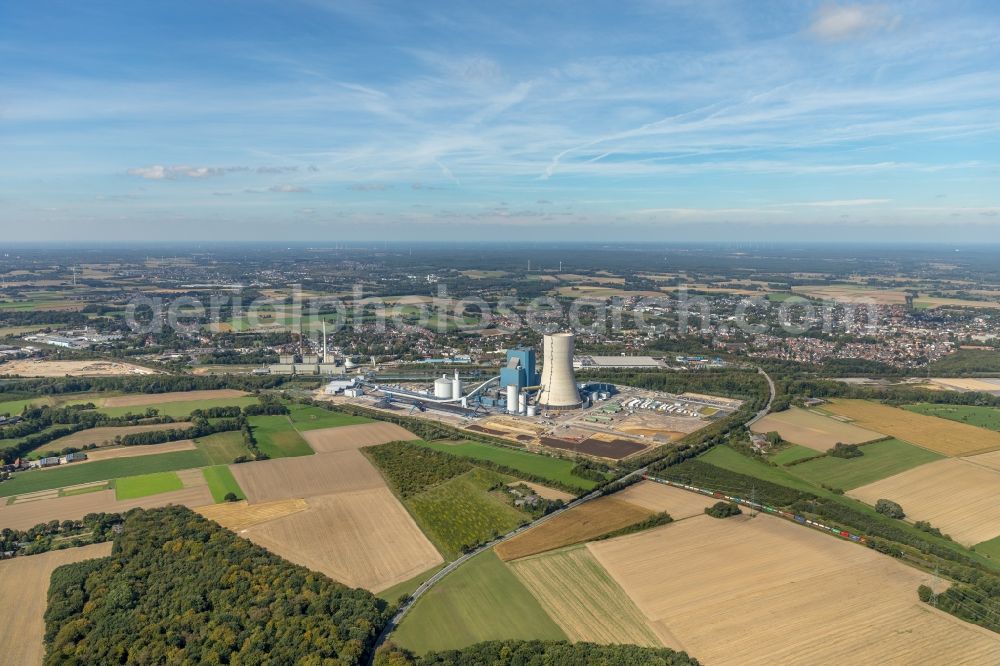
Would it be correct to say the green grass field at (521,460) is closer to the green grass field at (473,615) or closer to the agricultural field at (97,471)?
the green grass field at (473,615)

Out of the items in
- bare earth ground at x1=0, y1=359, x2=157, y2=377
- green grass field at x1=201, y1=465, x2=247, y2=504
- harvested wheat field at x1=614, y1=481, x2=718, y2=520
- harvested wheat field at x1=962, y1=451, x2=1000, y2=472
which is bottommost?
green grass field at x1=201, y1=465, x2=247, y2=504

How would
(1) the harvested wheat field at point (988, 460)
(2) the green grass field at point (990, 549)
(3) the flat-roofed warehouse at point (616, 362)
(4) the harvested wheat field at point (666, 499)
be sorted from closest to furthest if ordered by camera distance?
(2) the green grass field at point (990, 549) < (4) the harvested wheat field at point (666, 499) < (1) the harvested wheat field at point (988, 460) < (3) the flat-roofed warehouse at point (616, 362)

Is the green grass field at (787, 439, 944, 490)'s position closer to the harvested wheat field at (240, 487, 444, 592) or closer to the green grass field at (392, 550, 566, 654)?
the green grass field at (392, 550, 566, 654)

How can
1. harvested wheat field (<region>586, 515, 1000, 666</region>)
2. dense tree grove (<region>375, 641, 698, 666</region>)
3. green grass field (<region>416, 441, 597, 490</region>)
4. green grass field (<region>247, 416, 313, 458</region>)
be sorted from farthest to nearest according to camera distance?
green grass field (<region>247, 416, 313, 458</region>)
green grass field (<region>416, 441, 597, 490</region>)
harvested wheat field (<region>586, 515, 1000, 666</region>)
dense tree grove (<region>375, 641, 698, 666</region>)

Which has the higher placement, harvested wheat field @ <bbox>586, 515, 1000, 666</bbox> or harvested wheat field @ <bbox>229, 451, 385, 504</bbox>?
harvested wheat field @ <bbox>586, 515, 1000, 666</bbox>

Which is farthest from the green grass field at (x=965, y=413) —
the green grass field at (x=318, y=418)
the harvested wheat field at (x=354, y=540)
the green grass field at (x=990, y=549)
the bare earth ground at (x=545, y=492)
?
the green grass field at (x=318, y=418)

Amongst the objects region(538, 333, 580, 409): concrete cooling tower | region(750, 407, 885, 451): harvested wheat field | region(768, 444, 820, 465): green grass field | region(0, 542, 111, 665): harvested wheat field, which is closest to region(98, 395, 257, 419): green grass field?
region(0, 542, 111, 665): harvested wheat field
